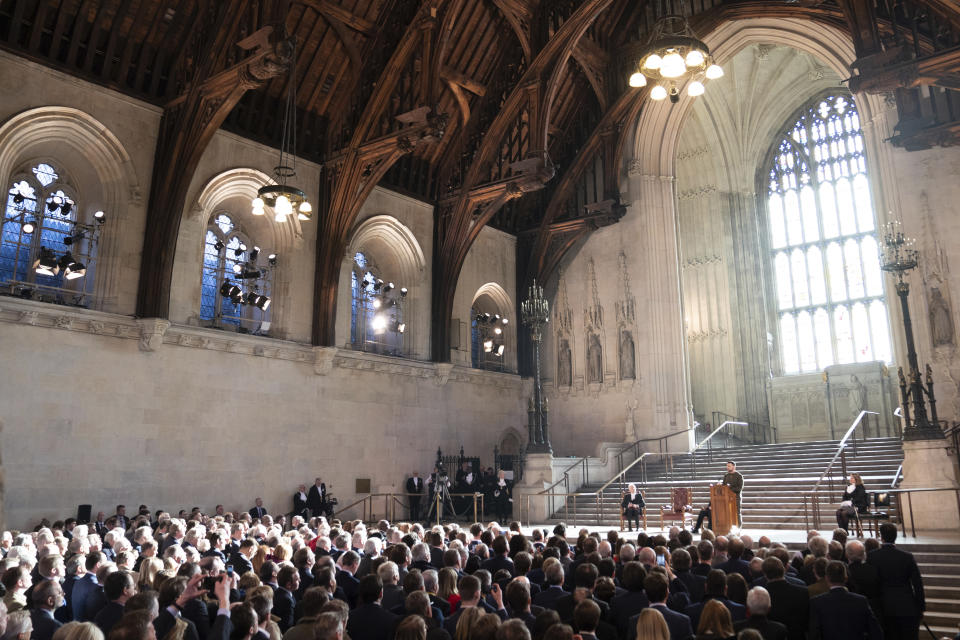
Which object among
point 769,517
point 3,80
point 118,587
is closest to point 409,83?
point 3,80

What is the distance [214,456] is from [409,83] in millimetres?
9813

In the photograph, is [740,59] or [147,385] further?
[740,59]

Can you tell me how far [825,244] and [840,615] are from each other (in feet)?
75.3

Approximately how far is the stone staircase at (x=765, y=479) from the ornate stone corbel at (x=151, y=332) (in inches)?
358

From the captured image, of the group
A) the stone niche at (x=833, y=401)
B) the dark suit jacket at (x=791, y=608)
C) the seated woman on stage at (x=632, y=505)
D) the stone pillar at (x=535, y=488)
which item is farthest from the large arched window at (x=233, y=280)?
the stone niche at (x=833, y=401)

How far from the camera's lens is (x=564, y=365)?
2317 cm

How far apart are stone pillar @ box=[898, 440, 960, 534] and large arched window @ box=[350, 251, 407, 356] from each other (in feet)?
39.5

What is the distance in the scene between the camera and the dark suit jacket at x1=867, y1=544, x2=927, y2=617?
596 centimetres

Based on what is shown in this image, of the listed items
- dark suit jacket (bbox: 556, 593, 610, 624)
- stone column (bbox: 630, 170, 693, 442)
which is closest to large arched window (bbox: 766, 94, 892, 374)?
stone column (bbox: 630, 170, 693, 442)

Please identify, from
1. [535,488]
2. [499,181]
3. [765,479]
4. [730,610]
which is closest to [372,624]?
→ [730,610]

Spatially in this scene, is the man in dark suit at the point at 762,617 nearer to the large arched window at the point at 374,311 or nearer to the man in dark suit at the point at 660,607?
the man in dark suit at the point at 660,607

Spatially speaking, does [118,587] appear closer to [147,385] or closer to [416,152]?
[147,385]

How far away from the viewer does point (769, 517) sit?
1385cm

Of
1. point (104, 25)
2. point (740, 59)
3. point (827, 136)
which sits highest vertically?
point (740, 59)
